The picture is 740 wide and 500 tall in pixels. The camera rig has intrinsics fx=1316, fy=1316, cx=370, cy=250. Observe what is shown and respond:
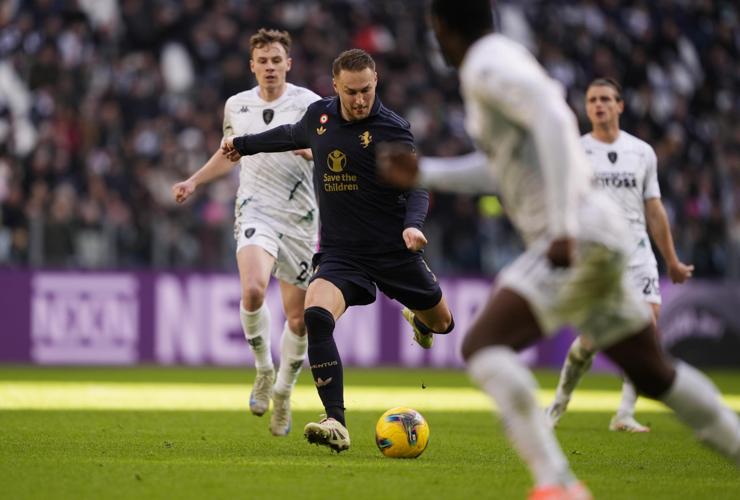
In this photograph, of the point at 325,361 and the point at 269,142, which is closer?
the point at 325,361

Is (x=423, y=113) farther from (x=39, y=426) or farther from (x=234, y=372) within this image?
(x=39, y=426)

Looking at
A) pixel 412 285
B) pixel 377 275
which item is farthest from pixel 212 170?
pixel 412 285

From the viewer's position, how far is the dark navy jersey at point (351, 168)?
360 inches

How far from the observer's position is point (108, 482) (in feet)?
23.4

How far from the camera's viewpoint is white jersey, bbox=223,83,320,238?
416 inches

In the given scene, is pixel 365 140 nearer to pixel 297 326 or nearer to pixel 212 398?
pixel 297 326

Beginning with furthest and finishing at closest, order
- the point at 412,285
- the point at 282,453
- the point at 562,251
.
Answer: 1. the point at 412,285
2. the point at 282,453
3. the point at 562,251

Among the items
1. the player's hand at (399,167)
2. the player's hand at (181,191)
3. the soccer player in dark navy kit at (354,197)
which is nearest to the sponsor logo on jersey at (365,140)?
the soccer player in dark navy kit at (354,197)

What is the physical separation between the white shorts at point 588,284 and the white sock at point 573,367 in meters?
5.21

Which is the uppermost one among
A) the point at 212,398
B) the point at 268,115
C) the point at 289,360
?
the point at 268,115

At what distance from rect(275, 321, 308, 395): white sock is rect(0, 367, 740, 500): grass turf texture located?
410 millimetres

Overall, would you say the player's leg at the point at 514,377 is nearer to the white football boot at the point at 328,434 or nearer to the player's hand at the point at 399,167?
the player's hand at the point at 399,167

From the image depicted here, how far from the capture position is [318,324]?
347 inches

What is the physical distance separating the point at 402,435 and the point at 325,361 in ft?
2.35
